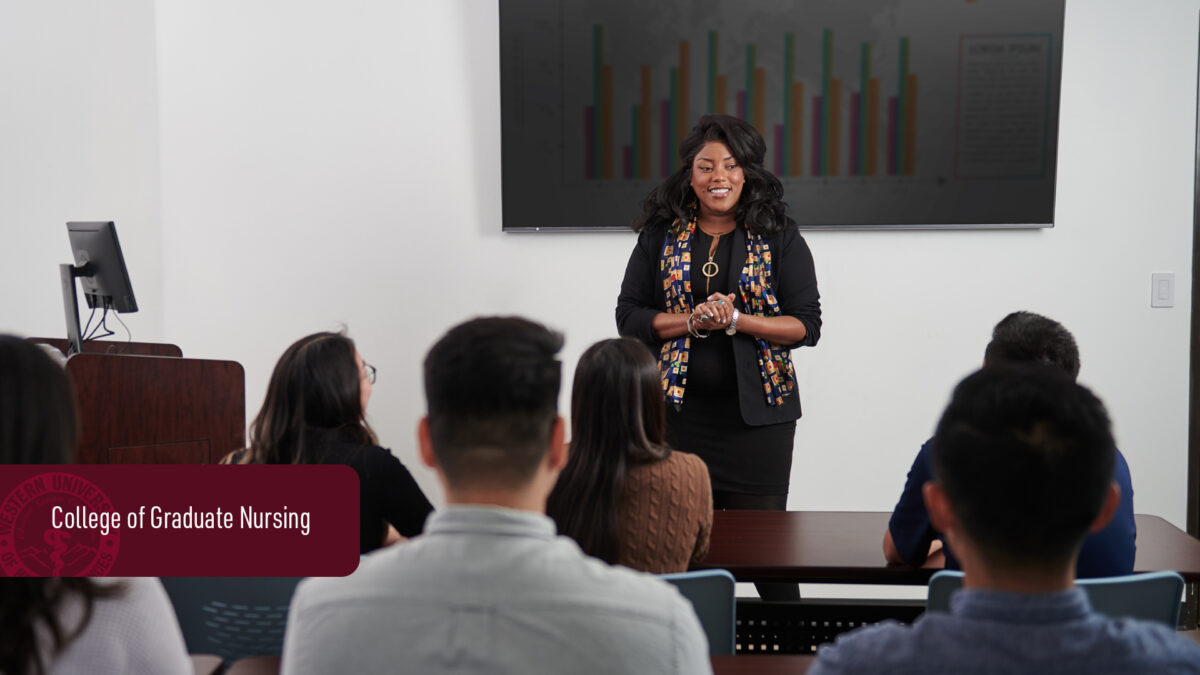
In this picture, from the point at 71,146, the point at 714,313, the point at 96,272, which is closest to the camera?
the point at 714,313

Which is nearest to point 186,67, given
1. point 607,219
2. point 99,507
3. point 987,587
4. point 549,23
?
point 549,23

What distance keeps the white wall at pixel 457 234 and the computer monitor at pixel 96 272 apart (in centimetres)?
52

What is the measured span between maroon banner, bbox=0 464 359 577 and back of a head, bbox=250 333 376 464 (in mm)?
91

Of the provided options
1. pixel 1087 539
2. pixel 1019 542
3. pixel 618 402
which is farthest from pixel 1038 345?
pixel 1019 542

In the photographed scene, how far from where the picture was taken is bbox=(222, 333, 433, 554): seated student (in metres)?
1.77

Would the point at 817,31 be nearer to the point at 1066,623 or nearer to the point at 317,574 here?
the point at 317,574

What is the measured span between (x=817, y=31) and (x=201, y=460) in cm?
259

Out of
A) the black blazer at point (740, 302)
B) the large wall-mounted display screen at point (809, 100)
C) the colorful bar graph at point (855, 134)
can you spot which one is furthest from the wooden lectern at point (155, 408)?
the colorful bar graph at point (855, 134)

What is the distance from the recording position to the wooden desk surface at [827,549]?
1.77m

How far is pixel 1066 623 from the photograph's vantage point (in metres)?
0.81

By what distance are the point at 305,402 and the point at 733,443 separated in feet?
4.04

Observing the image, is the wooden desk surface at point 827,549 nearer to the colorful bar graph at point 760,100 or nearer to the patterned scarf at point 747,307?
the patterned scarf at point 747,307

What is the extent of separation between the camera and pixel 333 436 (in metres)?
1.80

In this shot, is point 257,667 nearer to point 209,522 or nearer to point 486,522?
point 209,522
